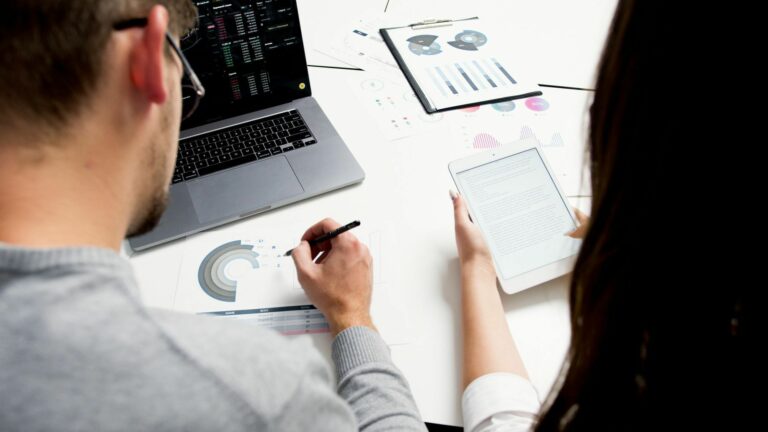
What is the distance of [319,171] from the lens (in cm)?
102

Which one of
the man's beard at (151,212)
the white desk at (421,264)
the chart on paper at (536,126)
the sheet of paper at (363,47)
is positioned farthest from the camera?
the sheet of paper at (363,47)

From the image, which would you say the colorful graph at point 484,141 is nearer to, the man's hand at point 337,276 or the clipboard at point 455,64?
the clipboard at point 455,64

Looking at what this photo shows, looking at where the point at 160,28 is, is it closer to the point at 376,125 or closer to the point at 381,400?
the point at 381,400

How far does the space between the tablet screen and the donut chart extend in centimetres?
37

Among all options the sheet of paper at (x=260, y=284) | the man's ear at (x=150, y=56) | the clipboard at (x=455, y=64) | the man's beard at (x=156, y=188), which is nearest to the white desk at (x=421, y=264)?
the sheet of paper at (x=260, y=284)

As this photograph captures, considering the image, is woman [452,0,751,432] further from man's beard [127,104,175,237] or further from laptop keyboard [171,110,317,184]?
laptop keyboard [171,110,317,184]

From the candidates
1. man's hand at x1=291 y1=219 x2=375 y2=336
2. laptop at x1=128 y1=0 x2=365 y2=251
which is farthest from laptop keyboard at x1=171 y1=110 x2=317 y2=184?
man's hand at x1=291 y1=219 x2=375 y2=336

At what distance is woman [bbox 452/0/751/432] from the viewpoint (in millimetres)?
401

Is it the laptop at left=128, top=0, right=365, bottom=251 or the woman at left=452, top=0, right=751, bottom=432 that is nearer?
the woman at left=452, top=0, right=751, bottom=432

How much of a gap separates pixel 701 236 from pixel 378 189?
25.8 inches

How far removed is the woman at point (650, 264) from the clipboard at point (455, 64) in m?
0.73

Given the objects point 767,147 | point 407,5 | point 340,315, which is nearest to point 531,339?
point 340,315

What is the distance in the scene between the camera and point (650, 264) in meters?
0.46

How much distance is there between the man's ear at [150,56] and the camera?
526 mm
